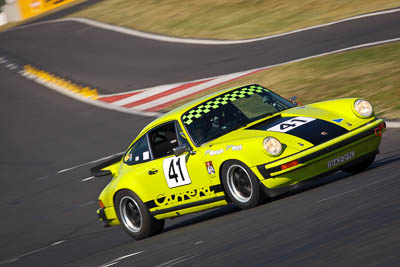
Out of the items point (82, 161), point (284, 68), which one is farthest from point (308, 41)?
point (82, 161)

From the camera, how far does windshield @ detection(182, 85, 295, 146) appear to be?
835cm

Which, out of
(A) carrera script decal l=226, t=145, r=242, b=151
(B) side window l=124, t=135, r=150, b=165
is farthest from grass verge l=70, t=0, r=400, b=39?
(A) carrera script decal l=226, t=145, r=242, b=151

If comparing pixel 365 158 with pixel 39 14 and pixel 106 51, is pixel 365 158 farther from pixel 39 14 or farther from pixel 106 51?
pixel 39 14

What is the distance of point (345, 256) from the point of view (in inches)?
179

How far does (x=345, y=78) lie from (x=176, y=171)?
7.21m

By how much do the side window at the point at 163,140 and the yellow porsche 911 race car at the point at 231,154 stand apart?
0.01 m

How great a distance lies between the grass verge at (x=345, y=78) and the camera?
12.9 meters

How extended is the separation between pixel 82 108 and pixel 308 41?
6744 mm

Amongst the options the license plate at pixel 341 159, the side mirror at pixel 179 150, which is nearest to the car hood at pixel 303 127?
the license plate at pixel 341 159

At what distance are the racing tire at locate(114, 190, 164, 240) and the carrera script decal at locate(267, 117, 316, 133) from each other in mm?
2042

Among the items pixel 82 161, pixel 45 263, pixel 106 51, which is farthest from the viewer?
pixel 106 51

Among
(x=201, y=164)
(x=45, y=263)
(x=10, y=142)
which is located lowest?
(x=45, y=263)

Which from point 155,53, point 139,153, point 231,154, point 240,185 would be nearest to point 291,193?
point 240,185

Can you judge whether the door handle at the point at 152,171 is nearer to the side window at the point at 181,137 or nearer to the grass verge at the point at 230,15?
the side window at the point at 181,137
